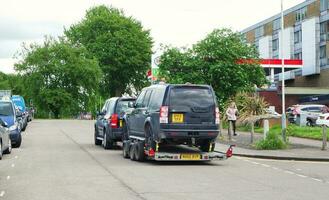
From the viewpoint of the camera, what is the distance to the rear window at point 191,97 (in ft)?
56.3

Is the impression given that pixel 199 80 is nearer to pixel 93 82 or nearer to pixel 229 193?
pixel 229 193

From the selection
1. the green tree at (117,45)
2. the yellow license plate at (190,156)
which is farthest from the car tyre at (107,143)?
the green tree at (117,45)

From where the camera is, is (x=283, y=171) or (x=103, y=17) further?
(x=103, y=17)

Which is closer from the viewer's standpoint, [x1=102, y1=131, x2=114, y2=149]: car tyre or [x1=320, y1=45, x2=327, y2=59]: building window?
[x1=102, y1=131, x2=114, y2=149]: car tyre

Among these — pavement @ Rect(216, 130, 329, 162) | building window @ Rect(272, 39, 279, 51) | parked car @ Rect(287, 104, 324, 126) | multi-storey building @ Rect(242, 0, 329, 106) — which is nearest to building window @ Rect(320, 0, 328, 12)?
multi-storey building @ Rect(242, 0, 329, 106)

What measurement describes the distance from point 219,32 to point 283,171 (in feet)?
62.2

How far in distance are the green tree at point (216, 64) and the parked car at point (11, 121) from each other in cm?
1056

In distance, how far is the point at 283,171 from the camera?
627 inches

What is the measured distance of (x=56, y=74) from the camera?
78938 millimetres

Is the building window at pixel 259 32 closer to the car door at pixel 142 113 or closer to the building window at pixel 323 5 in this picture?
the building window at pixel 323 5

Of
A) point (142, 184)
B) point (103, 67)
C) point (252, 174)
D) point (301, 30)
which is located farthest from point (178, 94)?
point (301, 30)

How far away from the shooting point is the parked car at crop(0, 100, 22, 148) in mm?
23948

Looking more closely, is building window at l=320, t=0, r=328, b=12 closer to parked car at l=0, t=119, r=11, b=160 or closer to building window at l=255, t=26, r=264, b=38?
building window at l=255, t=26, r=264, b=38

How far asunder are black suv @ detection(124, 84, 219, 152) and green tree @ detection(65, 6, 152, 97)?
A: 57992 millimetres
